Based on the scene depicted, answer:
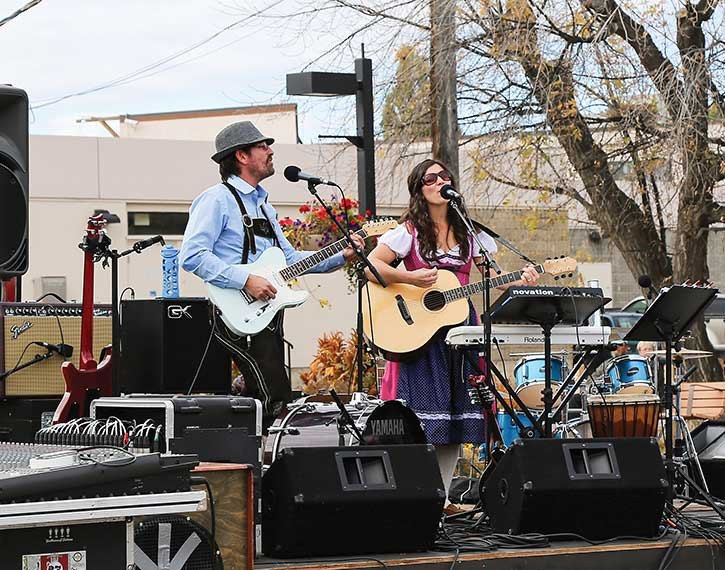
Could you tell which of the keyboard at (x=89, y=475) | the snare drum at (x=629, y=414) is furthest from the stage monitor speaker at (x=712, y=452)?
the keyboard at (x=89, y=475)

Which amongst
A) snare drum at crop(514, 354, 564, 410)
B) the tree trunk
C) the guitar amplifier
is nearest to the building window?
the tree trunk

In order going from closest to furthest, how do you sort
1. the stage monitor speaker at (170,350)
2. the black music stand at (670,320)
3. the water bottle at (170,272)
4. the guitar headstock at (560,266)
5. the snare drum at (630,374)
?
the black music stand at (670,320) → the stage monitor speaker at (170,350) → the guitar headstock at (560,266) → the water bottle at (170,272) → the snare drum at (630,374)

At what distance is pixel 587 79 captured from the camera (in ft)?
37.1

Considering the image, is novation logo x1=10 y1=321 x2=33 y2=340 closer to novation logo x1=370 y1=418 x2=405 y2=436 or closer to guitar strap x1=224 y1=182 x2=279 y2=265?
guitar strap x1=224 y1=182 x2=279 y2=265

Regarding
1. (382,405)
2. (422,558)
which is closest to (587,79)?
(382,405)

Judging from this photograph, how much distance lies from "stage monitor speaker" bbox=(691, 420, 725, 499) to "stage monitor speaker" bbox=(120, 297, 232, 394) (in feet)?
8.57

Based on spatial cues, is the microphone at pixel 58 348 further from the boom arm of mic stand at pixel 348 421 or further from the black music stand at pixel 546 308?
the black music stand at pixel 546 308

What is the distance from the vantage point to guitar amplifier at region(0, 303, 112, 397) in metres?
7.35

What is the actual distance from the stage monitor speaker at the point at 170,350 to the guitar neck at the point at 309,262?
1.70ft

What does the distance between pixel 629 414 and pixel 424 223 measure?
170 centimetres

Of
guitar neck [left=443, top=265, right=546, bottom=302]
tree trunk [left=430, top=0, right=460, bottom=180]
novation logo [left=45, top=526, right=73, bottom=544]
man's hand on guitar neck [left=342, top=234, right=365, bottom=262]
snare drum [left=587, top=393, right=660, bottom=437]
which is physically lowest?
novation logo [left=45, top=526, right=73, bottom=544]

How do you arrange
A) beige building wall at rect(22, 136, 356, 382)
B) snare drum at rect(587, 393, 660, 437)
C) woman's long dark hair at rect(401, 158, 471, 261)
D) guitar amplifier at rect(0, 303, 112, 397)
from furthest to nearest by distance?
beige building wall at rect(22, 136, 356, 382) → guitar amplifier at rect(0, 303, 112, 397) → snare drum at rect(587, 393, 660, 437) → woman's long dark hair at rect(401, 158, 471, 261)

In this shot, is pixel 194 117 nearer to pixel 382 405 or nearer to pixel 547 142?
pixel 547 142

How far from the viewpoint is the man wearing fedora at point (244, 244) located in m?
5.96
